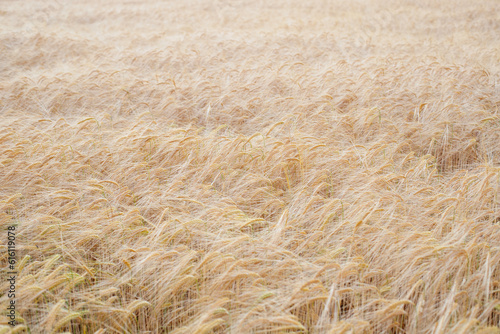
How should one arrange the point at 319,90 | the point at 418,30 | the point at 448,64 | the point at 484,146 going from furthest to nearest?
the point at 418,30 → the point at 448,64 → the point at 319,90 → the point at 484,146

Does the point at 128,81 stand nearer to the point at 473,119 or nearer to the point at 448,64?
the point at 473,119

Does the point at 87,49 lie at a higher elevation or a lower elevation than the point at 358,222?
higher

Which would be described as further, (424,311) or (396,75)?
(396,75)

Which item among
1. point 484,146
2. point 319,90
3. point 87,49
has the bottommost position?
point 484,146

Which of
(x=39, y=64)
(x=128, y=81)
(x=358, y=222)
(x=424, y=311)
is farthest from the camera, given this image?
(x=39, y=64)

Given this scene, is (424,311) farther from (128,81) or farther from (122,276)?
(128,81)

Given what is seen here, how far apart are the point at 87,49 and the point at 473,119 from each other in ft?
22.8

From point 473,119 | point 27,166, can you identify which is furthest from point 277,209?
point 473,119

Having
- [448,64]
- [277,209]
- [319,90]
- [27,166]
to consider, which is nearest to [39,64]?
[27,166]

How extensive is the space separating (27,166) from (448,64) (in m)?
5.88

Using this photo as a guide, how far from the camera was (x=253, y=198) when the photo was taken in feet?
8.61

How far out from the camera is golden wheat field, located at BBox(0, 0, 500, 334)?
5.59 ft

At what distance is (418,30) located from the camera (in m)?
9.60

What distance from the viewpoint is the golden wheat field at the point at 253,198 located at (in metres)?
A: 1.71
